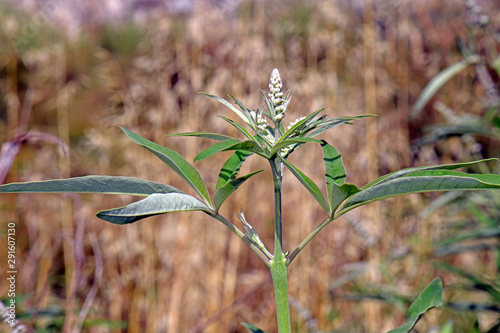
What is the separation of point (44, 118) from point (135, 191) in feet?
16.6

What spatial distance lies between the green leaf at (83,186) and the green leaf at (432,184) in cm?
20

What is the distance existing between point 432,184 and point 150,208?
0.23 metres

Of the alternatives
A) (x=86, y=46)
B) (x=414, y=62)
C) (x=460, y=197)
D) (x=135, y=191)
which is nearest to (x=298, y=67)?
(x=460, y=197)

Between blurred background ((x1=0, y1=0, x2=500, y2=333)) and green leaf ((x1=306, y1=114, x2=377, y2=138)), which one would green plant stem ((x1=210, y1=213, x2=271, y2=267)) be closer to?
green leaf ((x1=306, y1=114, x2=377, y2=138))

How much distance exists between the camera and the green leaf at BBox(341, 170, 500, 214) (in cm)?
40

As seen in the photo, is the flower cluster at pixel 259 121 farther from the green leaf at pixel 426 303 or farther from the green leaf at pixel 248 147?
the green leaf at pixel 426 303

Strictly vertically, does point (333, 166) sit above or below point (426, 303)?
above

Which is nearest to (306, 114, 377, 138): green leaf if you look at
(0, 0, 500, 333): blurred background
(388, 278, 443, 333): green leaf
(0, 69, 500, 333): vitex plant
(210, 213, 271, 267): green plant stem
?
(0, 69, 500, 333): vitex plant

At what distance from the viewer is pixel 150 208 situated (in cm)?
40

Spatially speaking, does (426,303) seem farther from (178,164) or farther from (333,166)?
(178,164)

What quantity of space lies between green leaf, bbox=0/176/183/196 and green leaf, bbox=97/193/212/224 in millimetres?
29

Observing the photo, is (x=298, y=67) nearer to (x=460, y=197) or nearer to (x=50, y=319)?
(x=460, y=197)

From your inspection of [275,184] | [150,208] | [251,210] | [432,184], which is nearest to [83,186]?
[150,208]

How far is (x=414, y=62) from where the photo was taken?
3.95 m
